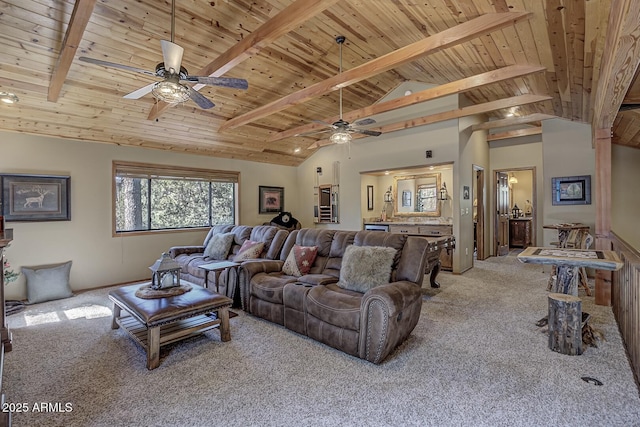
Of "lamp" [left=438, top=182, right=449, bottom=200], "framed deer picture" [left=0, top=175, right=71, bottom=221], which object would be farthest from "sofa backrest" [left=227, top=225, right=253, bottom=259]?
"lamp" [left=438, top=182, right=449, bottom=200]

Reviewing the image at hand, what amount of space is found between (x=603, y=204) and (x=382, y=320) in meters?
3.61

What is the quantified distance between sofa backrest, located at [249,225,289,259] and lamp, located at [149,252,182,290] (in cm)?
144

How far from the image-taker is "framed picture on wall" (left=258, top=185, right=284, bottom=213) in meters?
7.46

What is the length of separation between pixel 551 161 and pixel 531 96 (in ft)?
7.08

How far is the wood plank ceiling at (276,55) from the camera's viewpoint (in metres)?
2.74

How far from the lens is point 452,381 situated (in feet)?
7.60

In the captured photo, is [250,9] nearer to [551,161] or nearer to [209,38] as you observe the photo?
[209,38]

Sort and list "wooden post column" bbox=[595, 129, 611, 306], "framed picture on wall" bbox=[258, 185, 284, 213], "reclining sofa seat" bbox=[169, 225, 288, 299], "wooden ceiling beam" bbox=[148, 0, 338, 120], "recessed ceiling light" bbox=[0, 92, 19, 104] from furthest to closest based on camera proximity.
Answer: "framed picture on wall" bbox=[258, 185, 284, 213] → "reclining sofa seat" bbox=[169, 225, 288, 299] → "wooden post column" bbox=[595, 129, 611, 306] → "recessed ceiling light" bbox=[0, 92, 19, 104] → "wooden ceiling beam" bbox=[148, 0, 338, 120]

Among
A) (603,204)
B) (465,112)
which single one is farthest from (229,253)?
(603,204)

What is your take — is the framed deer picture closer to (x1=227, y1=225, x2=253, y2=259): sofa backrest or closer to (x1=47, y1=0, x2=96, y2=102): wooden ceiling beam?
(x1=47, y1=0, x2=96, y2=102): wooden ceiling beam

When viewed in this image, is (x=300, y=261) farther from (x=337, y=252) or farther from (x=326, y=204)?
(x=326, y=204)

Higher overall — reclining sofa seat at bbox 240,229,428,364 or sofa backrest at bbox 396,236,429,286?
sofa backrest at bbox 396,236,429,286

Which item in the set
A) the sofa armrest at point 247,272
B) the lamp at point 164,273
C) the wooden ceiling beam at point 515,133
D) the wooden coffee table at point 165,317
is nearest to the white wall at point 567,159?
the wooden ceiling beam at point 515,133

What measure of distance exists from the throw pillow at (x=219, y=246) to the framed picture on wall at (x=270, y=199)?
2390mm
